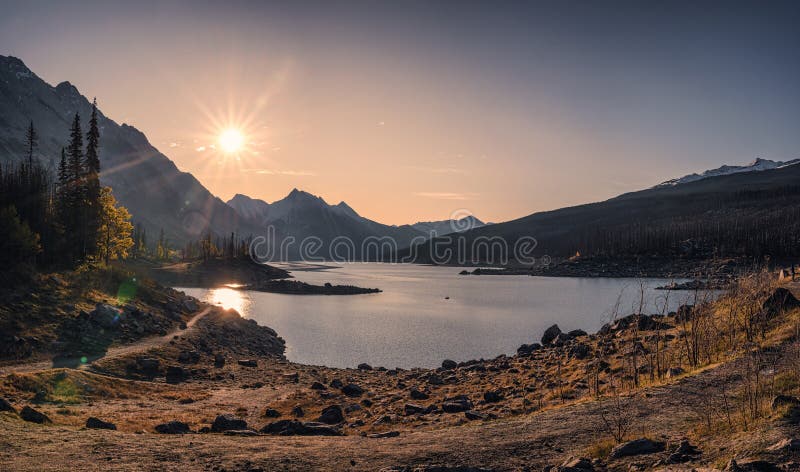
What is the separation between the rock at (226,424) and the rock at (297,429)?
45.8 inches

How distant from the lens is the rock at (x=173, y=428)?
2112 cm

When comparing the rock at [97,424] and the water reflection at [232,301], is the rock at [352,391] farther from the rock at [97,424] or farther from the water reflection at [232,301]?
the water reflection at [232,301]

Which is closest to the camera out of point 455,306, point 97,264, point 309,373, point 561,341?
point 561,341

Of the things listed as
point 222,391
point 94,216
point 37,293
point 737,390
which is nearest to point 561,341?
point 737,390

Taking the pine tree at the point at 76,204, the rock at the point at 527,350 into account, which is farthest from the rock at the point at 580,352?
the pine tree at the point at 76,204

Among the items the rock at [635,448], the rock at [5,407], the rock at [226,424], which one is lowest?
the rock at [226,424]

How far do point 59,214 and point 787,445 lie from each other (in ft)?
285

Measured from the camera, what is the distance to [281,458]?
50.5ft

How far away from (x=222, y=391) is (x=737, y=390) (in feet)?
110

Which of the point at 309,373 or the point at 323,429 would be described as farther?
the point at 309,373

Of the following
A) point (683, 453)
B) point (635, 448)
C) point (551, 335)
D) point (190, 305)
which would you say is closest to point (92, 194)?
point (190, 305)

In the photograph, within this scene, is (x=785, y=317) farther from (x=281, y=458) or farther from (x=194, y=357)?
(x=194, y=357)

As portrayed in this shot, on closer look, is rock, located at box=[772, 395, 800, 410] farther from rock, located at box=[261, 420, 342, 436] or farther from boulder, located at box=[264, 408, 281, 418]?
boulder, located at box=[264, 408, 281, 418]

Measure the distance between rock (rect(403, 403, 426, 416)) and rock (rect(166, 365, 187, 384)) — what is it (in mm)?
21746
